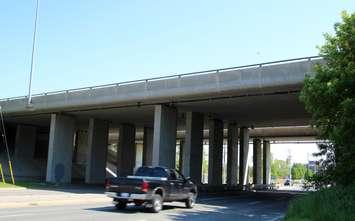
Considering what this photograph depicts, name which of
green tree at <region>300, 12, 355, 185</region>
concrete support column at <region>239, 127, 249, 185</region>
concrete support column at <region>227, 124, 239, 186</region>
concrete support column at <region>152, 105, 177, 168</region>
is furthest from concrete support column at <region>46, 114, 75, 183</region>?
green tree at <region>300, 12, 355, 185</region>

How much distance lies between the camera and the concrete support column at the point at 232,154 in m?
54.6

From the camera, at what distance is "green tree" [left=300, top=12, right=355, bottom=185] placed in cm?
1770

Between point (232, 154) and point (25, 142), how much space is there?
28570 mm

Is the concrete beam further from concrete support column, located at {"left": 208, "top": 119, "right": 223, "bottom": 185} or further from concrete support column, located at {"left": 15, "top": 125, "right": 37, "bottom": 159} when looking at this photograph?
concrete support column, located at {"left": 15, "top": 125, "right": 37, "bottom": 159}

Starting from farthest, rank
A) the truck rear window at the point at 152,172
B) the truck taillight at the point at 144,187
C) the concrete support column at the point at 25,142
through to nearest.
Result: the concrete support column at the point at 25,142
the truck rear window at the point at 152,172
the truck taillight at the point at 144,187

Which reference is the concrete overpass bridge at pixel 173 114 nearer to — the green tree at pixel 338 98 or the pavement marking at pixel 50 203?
the green tree at pixel 338 98

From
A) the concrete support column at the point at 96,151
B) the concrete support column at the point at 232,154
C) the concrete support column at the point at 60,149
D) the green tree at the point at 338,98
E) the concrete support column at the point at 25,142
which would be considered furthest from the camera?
the concrete support column at the point at 25,142

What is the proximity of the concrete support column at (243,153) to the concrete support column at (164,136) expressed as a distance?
1806 cm

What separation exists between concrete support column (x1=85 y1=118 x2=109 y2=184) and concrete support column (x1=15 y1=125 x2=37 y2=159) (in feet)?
52.2

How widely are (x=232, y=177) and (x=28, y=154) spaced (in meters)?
27.9

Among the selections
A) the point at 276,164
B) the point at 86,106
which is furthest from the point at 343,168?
the point at 276,164

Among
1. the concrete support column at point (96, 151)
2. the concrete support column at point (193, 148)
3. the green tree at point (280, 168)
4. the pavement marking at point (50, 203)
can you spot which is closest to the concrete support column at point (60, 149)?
the concrete support column at point (96, 151)

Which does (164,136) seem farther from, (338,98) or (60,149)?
(338,98)

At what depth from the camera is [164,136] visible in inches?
1658
